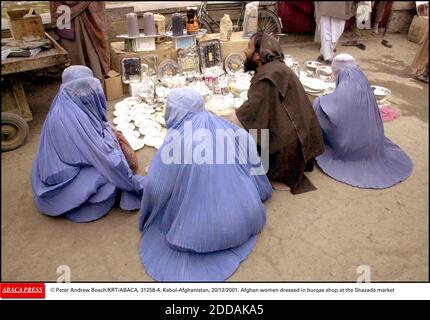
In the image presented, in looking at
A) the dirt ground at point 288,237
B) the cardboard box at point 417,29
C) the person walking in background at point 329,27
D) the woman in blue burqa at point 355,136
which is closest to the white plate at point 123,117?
the dirt ground at point 288,237

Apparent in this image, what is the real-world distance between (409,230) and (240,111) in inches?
67.1

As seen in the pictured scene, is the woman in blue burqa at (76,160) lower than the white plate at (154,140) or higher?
higher

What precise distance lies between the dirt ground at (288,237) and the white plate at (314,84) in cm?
141

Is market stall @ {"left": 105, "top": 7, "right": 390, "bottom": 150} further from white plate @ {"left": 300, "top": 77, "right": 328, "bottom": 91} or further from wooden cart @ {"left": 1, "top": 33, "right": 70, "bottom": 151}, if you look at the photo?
wooden cart @ {"left": 1, "top": 33, "right": 70, "bottom": 151}

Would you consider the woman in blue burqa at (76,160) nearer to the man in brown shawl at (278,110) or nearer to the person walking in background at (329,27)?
the man in brown shawl at (278,110)

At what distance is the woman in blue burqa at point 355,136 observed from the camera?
10.3 ft

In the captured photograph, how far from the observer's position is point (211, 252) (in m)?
2.37

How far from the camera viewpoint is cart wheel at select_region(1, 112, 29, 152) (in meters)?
3.47

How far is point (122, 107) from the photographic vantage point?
14.0 ft

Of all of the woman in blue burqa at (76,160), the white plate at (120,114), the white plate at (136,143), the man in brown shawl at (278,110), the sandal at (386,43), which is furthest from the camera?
the sandal at (386,43)

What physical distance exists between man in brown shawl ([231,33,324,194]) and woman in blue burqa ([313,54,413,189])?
33 cm

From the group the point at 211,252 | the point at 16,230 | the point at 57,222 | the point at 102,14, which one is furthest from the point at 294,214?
the point at 102,14

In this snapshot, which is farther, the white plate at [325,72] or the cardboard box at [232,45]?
the cardboard box at [232,45]

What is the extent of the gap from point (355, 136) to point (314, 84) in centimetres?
144
